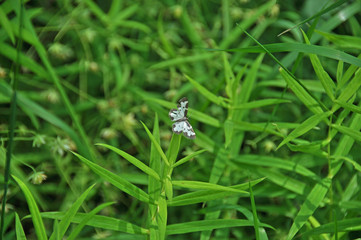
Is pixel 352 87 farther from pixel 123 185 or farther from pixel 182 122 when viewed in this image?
pixel 123 185

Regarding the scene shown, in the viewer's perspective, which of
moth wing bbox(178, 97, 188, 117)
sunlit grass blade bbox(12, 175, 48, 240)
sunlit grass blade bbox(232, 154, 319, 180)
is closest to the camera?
moth wing bbox(178, 97, 188, 117)

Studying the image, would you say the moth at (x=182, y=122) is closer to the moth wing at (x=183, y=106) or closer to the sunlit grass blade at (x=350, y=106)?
the moth wing at (x=183, y=106)

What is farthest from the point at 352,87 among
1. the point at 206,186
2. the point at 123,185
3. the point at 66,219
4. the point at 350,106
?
the point at 66,219

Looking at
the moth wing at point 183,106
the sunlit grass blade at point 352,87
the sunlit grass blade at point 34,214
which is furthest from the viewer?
the sunlit grass blade at point 352,87

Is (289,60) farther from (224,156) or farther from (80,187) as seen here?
(80,187)

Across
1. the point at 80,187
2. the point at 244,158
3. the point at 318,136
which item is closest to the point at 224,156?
the point at 244,158

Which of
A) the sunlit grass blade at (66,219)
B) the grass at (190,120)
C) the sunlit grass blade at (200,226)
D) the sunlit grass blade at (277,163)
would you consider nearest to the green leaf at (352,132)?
the grass at (190,120)

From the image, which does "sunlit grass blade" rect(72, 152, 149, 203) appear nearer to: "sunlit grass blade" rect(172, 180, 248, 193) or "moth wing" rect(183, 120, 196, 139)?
"sunlit grass blade" rect(172, 180, 248, 193)

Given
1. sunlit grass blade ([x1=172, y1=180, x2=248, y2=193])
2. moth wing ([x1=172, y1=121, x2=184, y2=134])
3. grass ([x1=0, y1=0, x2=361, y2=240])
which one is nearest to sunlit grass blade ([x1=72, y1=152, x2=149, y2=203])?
grass ([x1=0, y1=0, x2=361, y2=240])
